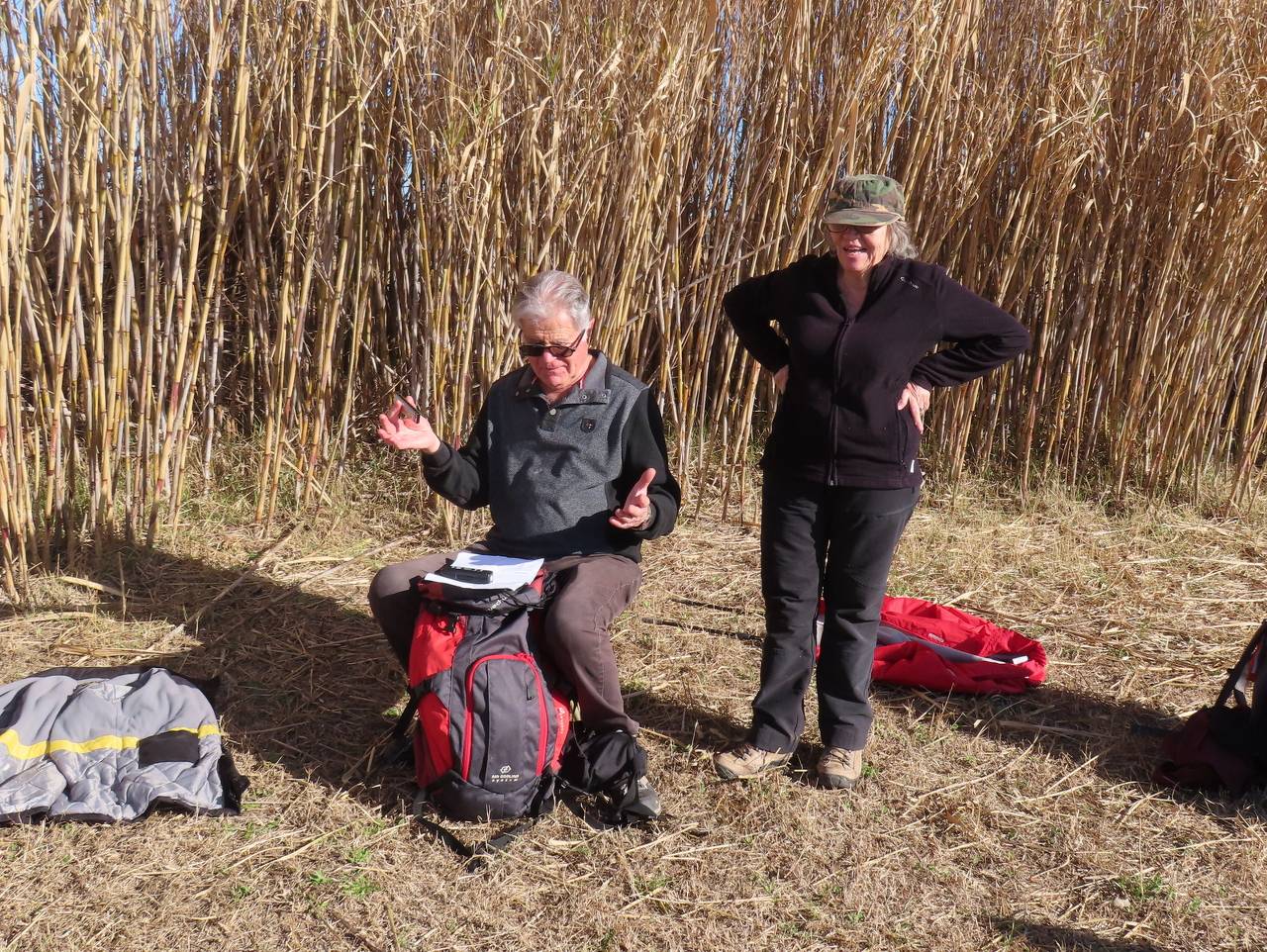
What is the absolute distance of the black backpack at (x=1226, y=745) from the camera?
2412 mm

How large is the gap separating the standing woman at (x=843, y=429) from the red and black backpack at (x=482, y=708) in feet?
1.54

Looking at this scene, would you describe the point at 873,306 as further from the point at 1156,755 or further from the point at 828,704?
the point at 1156,755

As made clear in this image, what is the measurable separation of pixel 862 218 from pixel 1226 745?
1382 millimetres

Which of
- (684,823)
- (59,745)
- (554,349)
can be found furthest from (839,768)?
(59,745)

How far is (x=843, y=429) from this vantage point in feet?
7.55

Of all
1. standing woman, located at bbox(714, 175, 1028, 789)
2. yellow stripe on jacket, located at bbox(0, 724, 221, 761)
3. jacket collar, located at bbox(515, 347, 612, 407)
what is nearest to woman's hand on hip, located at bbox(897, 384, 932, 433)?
standing woman, located at bbox(714, 175, 1028, 789)

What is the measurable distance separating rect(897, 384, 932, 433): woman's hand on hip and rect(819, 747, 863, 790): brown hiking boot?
2.40ft

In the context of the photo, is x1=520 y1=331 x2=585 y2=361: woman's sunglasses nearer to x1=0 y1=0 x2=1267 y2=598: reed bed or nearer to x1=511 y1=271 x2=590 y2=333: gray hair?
x1=511 y1=271 x2=590 y2=333: gray hair

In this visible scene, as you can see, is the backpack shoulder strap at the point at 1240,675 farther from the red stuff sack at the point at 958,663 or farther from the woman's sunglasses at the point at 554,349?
the woman's sunglasses at the point at 554,349

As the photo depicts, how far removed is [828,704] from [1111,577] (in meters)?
1.79

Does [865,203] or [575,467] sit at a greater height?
[865,203]

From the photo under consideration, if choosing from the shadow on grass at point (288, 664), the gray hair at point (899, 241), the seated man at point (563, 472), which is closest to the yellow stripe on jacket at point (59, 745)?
the shadow on grass at point (288, 664)

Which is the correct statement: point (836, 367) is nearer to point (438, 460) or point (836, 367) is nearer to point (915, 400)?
point (915, 400)

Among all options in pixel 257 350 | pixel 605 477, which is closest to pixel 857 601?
pixel 605 477
